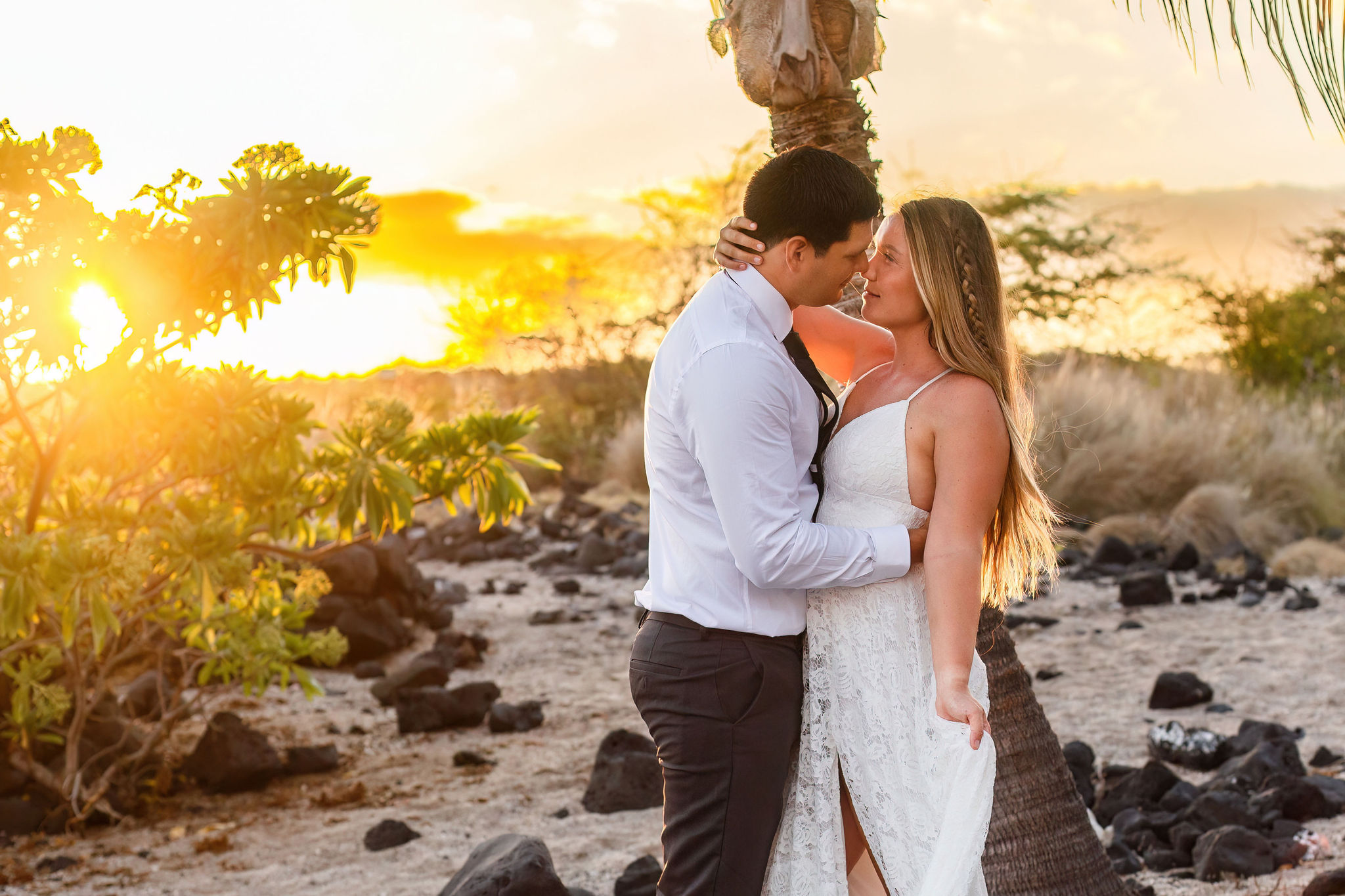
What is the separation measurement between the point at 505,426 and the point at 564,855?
2.13 metres

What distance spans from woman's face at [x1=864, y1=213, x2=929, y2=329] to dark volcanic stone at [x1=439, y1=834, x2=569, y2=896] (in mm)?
2383

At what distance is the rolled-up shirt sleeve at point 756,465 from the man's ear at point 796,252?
0.26 m

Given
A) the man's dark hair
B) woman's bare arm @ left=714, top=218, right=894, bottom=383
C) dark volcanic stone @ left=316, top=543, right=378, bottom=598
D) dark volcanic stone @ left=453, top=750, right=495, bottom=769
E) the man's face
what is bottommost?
dark volcanic stone @ left=453, top=750, right=495, bottom=769

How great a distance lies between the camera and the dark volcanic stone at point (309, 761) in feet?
22.0

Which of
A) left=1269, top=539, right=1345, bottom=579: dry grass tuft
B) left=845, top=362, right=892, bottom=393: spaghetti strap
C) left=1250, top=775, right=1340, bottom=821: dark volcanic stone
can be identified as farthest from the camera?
left=1269, top=539, right=1345, bottom=579: dry grass tuft

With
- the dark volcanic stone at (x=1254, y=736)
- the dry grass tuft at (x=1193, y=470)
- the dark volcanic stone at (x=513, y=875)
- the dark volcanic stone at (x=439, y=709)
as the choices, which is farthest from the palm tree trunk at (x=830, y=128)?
the dry grass tuft at (x=1193, y=470)

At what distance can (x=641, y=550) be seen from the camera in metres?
13.3

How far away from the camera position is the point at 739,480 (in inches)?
92.2

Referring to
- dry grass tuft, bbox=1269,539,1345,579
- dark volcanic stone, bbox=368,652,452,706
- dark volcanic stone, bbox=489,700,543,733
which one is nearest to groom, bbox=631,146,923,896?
dark volcanic stone, bbox=489,700,543,733

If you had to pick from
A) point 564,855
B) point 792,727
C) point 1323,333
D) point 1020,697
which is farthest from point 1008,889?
point 1323,333

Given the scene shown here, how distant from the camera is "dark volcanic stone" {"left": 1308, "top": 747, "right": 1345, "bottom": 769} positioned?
572 centimetres

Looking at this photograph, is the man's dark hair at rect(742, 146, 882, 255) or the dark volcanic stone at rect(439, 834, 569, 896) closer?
the man's dark hair at rect(742, 146, 882, 255)

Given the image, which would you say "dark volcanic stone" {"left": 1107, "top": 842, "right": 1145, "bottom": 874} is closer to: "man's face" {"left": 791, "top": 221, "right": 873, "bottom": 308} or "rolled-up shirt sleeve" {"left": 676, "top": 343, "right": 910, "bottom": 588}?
"rolled-up shirt sleeve" {"left": 676, "top": 343, "right": 910, "bottom": 588}

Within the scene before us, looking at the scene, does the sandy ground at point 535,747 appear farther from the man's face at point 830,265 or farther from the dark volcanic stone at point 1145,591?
the man's face at point 830,265
